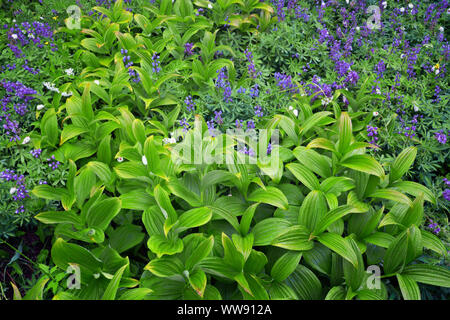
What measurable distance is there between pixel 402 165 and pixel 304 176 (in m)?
0.69

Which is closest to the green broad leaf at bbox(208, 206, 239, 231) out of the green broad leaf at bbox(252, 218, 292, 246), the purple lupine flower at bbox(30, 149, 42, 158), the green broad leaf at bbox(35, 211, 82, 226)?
the green broad leaf at bbox(252, 218, 292, 246)

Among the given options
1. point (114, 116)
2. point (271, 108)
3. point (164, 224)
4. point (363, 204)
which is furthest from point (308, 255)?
point (114, 116)

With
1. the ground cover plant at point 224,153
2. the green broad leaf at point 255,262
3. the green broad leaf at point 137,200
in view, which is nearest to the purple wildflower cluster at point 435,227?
the ground cover plant at point 224,153

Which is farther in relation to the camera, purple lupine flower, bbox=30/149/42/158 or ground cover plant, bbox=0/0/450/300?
purple lupine flower, bbox=30/149/42/158

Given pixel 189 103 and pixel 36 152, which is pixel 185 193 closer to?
pixel 189 103

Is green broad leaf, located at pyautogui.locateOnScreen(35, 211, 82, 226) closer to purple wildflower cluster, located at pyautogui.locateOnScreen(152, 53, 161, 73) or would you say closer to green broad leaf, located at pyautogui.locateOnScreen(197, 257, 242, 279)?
green broad leaf, located at pyautogui.locateOnScreen(197, 257, 242, 279)

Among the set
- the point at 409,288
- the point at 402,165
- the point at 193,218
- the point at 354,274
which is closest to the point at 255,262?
the point at 193,218

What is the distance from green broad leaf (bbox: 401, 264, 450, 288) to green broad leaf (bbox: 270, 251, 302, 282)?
2.17 feet

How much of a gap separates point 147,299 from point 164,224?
431 millimetres

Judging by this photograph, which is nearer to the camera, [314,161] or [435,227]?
[435,227]

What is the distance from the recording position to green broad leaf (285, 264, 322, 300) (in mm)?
2270

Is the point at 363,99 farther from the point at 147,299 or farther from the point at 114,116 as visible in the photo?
the point at 147,299

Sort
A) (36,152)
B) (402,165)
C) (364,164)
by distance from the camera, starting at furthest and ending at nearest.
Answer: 1. (36,152)
2. (402,165)
3. (364,164)

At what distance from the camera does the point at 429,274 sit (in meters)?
2.23
